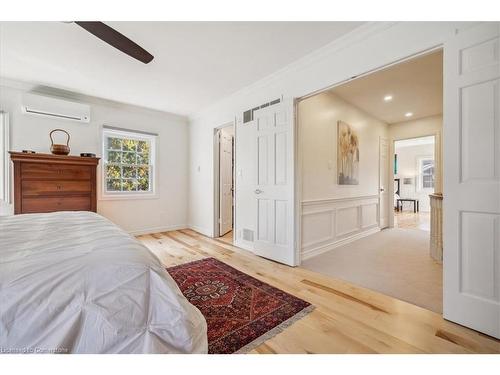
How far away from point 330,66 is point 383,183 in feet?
12.0

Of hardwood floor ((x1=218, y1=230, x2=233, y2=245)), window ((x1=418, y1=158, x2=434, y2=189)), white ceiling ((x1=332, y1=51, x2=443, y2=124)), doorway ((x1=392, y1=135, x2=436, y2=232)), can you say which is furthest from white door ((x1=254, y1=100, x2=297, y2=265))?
window ((x1=418, y1=158, x2=434, y2=189))

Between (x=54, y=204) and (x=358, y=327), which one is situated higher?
(x=54, y=204)

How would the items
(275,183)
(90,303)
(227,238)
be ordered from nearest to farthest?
(90,303), (275,183), (227,238)

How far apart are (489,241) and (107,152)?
5024 mm

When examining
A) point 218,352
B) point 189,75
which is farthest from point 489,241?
point 189,75

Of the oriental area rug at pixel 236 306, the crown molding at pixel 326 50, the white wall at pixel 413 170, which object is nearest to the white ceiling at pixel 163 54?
the crown molding at pixel 326 50

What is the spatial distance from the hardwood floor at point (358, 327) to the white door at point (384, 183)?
3333 mm

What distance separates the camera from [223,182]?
439 centimetres

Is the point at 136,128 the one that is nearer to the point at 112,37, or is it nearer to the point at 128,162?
the point at 128,162

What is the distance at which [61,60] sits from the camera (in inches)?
102

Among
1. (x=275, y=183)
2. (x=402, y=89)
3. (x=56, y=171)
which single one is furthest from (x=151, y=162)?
(x=402, y=89)

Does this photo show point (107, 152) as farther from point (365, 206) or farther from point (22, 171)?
point (365, 206)

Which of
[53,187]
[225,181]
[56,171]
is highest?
[56,171]

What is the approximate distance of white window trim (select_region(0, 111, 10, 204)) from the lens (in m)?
3.19
